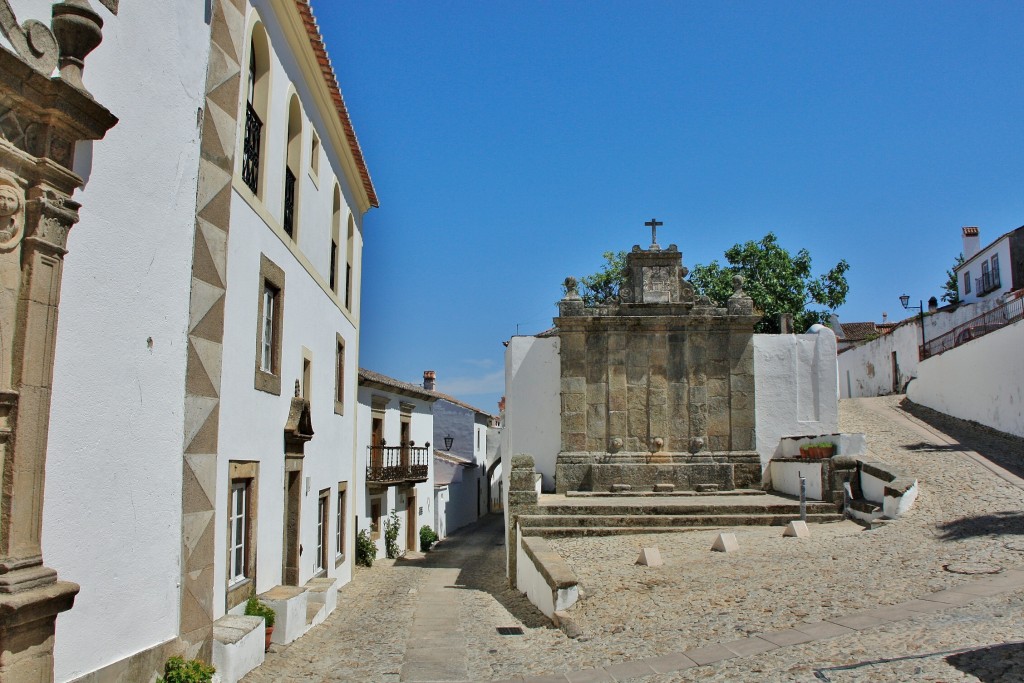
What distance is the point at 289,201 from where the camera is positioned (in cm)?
1015

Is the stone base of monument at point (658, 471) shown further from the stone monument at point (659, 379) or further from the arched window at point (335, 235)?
the arched window at point (335, 235)

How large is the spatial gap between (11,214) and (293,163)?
6.24 meters

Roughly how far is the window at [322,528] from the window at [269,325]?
303cm

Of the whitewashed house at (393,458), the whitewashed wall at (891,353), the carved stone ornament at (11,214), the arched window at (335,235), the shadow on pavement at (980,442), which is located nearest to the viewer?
the carved stone ornament at (11,214)

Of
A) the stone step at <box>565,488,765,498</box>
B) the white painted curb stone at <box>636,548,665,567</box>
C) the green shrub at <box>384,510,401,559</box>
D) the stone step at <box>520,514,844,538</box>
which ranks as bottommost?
the green shrub at <box>384,510,401,559</box>

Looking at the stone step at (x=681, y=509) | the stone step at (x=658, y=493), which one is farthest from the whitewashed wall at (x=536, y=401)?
the stone step at (x=681, y=509)

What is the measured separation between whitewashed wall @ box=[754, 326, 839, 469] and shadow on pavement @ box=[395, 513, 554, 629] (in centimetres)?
614

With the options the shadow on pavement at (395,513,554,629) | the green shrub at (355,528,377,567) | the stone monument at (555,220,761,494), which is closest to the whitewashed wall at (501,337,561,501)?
the stone monument at (555,220,761,494)

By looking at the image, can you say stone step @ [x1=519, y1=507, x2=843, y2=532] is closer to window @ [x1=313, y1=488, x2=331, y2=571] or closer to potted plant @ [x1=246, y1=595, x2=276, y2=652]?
window @ [x1=313, y1=488, x2=331, y2=571]

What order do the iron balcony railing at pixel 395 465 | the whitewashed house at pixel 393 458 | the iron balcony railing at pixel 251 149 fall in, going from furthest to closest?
the iron balcony railing at pixel 395 465
the whitewashed house at pixel 393 458
the iron balcony railing at pixel 251 149

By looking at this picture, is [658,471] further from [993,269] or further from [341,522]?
[993,269]

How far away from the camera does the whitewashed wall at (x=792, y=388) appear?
53.0 feet

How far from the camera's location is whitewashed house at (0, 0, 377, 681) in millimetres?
4887

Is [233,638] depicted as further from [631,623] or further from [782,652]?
[782,652]
